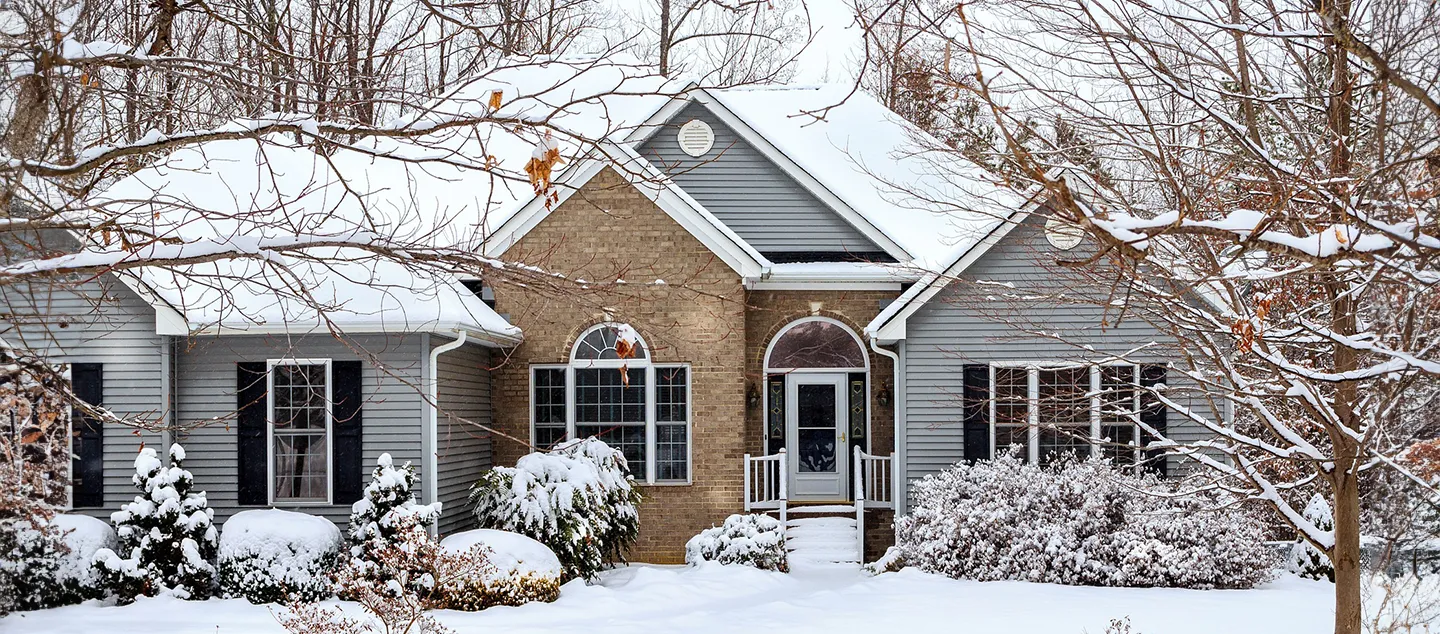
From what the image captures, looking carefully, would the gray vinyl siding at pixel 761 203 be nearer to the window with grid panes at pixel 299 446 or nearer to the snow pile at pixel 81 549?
the window with grid panes at pixel 299 446

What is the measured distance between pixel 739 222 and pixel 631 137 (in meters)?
1.93

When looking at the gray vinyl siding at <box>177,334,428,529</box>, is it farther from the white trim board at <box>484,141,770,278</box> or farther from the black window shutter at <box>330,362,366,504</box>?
the white trim board at <box>484,141,770,278</box>

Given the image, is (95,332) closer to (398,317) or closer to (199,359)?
(199,359)

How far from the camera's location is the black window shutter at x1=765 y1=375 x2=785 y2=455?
18.5 m

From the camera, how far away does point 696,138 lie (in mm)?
19000

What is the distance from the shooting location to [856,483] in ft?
55.7

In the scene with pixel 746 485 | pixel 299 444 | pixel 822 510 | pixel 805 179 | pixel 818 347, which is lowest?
pixel 822 510

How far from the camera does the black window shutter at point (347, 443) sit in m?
15.5

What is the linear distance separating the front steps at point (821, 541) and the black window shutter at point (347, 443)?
539cm

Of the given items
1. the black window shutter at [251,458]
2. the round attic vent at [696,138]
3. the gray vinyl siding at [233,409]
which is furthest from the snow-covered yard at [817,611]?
the round attic vent at [696,138]

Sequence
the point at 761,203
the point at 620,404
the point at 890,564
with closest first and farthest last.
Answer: the point at 890,564 < the point at 620,404 < the point at 761,203

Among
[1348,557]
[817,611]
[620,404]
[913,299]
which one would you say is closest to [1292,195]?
[1348,557]

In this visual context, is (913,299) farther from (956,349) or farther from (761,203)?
(761,203)

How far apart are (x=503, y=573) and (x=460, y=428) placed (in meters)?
2.97
